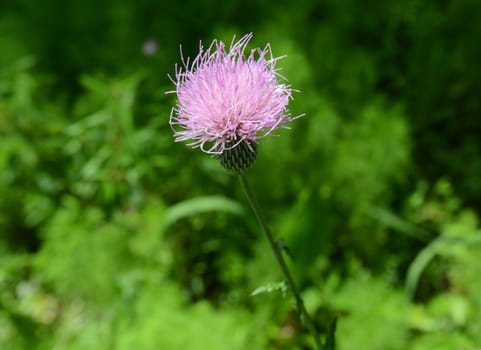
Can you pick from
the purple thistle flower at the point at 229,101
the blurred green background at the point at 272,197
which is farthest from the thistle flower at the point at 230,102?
the blurred green background at the point at 272,197

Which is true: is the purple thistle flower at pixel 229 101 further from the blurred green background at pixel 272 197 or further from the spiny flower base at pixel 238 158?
the blurred green background at pixel 272 197

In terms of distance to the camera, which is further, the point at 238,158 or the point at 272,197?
the point at 272,197

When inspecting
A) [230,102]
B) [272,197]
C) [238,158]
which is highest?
[272,197]

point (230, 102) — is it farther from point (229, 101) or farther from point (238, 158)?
point (238, 158)

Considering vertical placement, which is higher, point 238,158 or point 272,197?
point 272,197

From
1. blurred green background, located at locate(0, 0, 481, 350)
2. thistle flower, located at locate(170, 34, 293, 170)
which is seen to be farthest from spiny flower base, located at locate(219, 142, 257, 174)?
blurred green background, located at locate(0, 0, 481, 350)

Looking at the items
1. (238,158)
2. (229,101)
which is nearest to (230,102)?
(229,101)

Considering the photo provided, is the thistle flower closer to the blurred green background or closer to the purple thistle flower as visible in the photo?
the purple thistle flower
